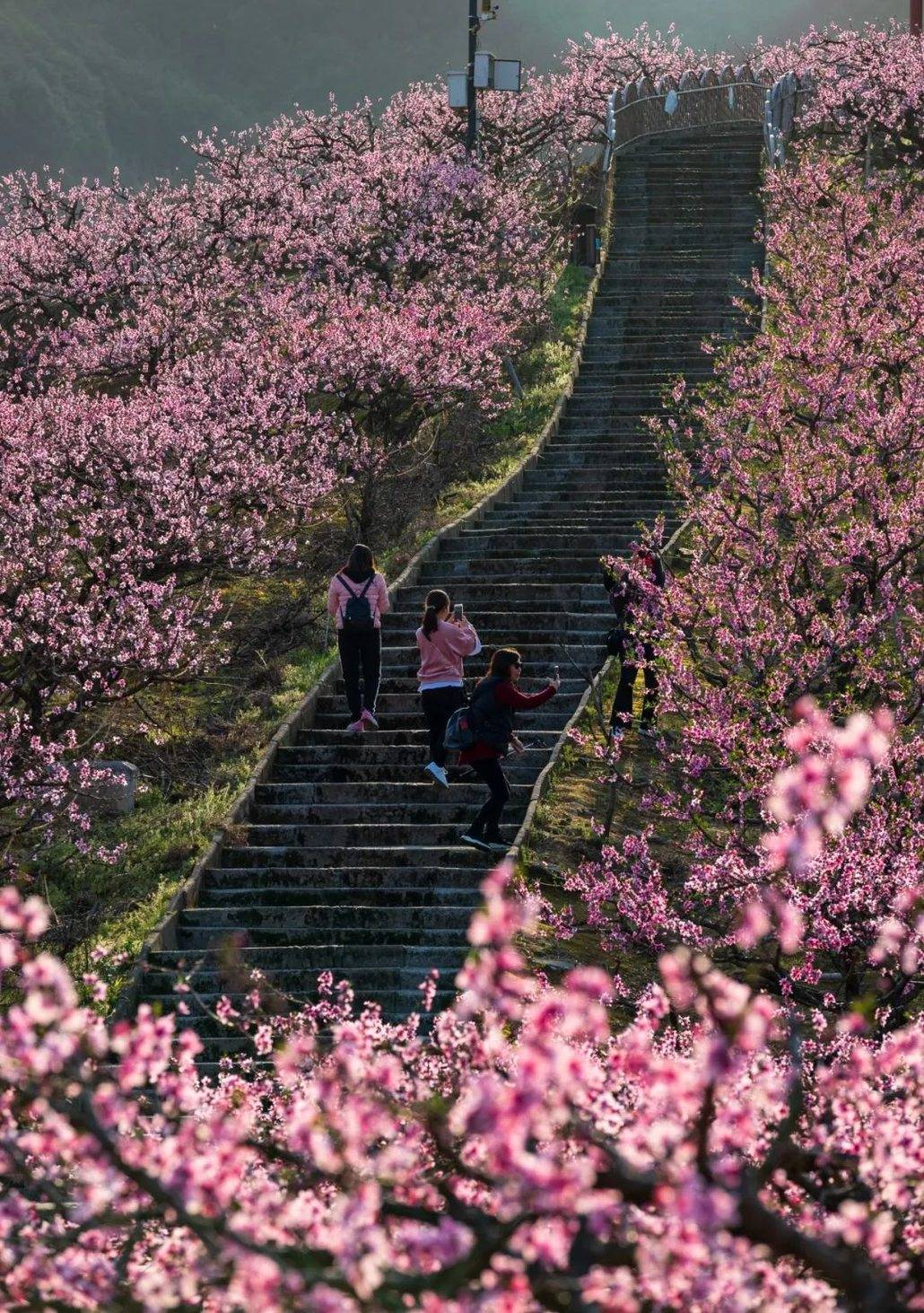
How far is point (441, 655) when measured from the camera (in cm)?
1636

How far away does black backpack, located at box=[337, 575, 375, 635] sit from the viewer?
682 inches

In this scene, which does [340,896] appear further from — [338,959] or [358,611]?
[358,611]

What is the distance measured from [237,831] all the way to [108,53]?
97521 mm

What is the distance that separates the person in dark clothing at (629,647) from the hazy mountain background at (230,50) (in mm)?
81043

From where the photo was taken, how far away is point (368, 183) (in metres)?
38.0

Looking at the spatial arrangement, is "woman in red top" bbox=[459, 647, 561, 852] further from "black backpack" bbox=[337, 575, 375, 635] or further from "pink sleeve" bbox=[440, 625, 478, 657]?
"black backpack" bbox=[337, 575, 375, 635]

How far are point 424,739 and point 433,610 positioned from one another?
2.31m

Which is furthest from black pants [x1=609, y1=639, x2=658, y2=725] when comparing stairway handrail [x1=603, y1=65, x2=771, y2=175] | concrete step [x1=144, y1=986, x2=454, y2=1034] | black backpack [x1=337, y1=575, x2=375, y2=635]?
stairway handrail [x1=603, y1=65, x2=771, y2=175]

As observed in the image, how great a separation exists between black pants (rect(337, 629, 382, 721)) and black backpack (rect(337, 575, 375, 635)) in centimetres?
6

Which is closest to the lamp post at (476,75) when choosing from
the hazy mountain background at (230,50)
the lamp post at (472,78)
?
the lamp post at (472,78)

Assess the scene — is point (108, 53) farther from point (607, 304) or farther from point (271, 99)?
point (607, 304)

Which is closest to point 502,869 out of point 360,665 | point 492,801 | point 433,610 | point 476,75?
point 492,801

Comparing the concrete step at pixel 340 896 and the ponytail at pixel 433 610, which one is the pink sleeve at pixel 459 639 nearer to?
the ponytail at pixel 433 610

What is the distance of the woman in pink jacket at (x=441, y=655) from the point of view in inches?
643
